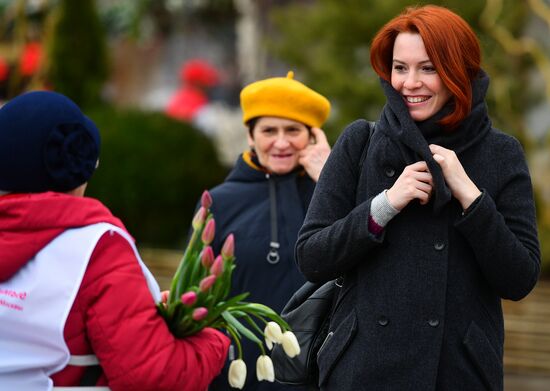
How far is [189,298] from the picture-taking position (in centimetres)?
285

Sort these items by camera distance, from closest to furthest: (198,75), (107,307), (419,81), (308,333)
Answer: (107,307) → (419,81) → (308,333) → (198,75)

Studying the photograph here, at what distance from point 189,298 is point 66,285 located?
0.30m

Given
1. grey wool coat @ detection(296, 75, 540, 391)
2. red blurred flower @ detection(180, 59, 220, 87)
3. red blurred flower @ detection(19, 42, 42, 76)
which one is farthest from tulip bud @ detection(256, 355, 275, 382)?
red blurred flower @ detection(180, 59, 220, 87)

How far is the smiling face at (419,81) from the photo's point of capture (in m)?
3.23

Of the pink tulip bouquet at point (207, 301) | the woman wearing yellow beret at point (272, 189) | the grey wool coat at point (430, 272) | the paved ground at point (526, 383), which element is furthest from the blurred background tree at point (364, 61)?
the pink tulip bouquet at point (207, 301)

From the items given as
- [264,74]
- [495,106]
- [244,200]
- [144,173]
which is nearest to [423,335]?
[244,200]

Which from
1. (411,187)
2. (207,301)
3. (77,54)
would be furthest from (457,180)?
(77,54)

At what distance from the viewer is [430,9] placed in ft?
10.7

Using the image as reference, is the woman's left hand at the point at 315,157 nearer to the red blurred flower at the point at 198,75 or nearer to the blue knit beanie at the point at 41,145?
the blue knit beanie at the point at 41,145

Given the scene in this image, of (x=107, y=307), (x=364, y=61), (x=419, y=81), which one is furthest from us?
(x=364, y=61)

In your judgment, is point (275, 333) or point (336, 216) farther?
point (336, 216)

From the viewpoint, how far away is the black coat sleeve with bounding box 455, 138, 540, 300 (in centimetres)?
309

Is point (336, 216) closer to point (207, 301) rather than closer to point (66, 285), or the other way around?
point (207, 301)

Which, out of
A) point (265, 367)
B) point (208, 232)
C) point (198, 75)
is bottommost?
point (198, 75)
